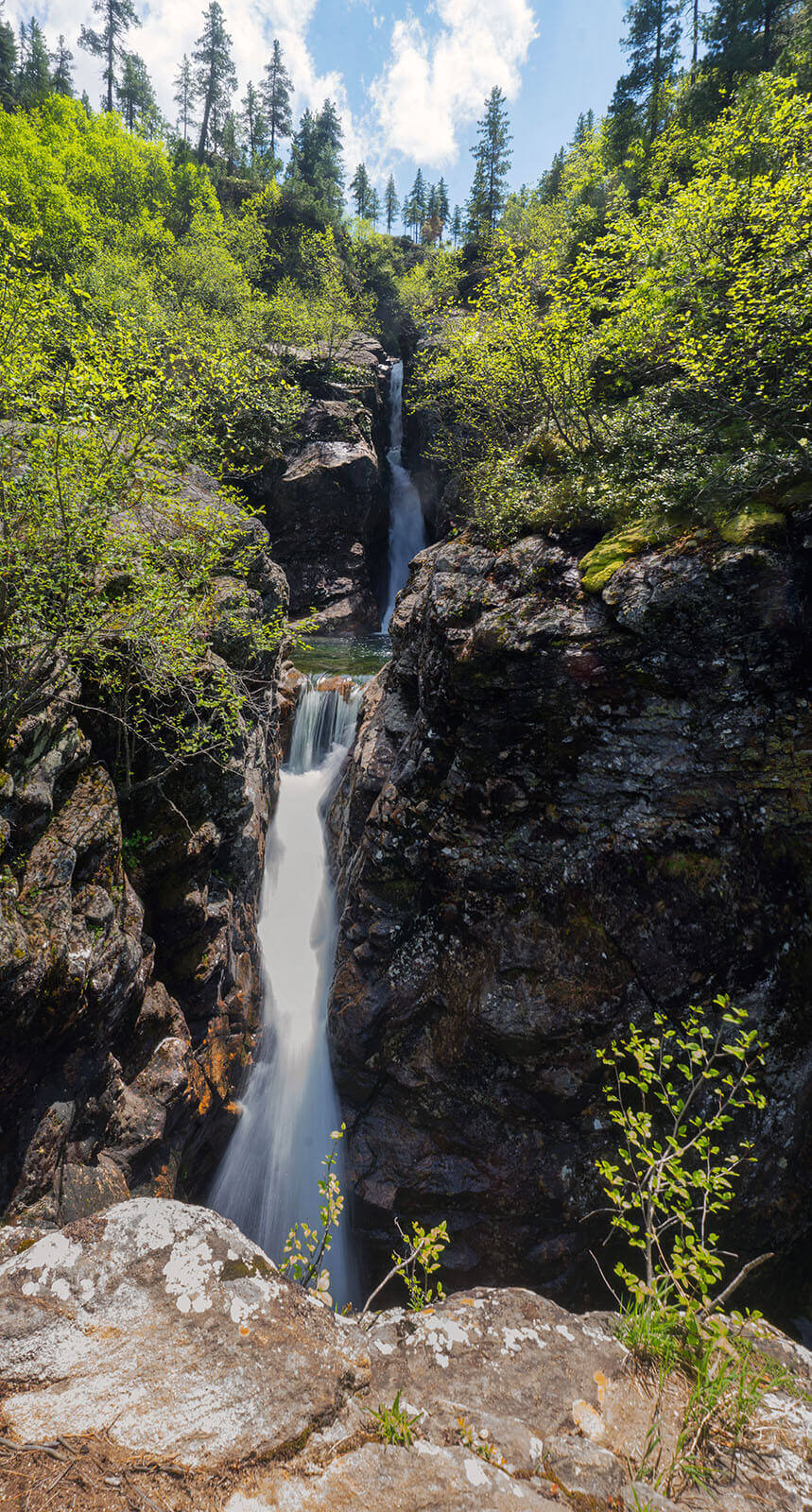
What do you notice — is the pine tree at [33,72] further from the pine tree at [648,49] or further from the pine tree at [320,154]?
the pine tree at [648,49]

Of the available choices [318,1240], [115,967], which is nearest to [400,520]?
[115,967]

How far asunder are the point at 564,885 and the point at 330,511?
2217cm

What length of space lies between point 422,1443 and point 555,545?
867 centimetres

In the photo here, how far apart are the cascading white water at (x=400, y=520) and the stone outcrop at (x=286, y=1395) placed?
987 inches

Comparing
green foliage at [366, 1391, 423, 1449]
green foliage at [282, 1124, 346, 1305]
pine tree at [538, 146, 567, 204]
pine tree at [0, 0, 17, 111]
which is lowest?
green foliage at [282, 1124, 346, 1305]

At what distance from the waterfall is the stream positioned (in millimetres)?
17

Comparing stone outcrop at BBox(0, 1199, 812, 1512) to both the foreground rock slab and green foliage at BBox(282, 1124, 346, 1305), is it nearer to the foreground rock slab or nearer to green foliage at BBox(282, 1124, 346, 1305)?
the foreground rock slab

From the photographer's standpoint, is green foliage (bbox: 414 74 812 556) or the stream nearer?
green foliage (bbox: 414 74 812 556)

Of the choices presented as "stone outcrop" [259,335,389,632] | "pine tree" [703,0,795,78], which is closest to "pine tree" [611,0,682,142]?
"pine tree" [703,0,795,78]

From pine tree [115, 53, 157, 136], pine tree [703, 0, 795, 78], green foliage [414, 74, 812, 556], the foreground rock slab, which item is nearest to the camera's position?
the foreground rock slab

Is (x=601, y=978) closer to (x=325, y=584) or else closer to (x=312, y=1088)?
(x=312, y=1088)

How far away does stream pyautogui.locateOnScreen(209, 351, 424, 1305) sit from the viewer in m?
8.70

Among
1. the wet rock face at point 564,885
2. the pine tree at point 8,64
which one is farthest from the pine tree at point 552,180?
the wet rock face at point 564,885

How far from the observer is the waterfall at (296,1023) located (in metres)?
8.70
